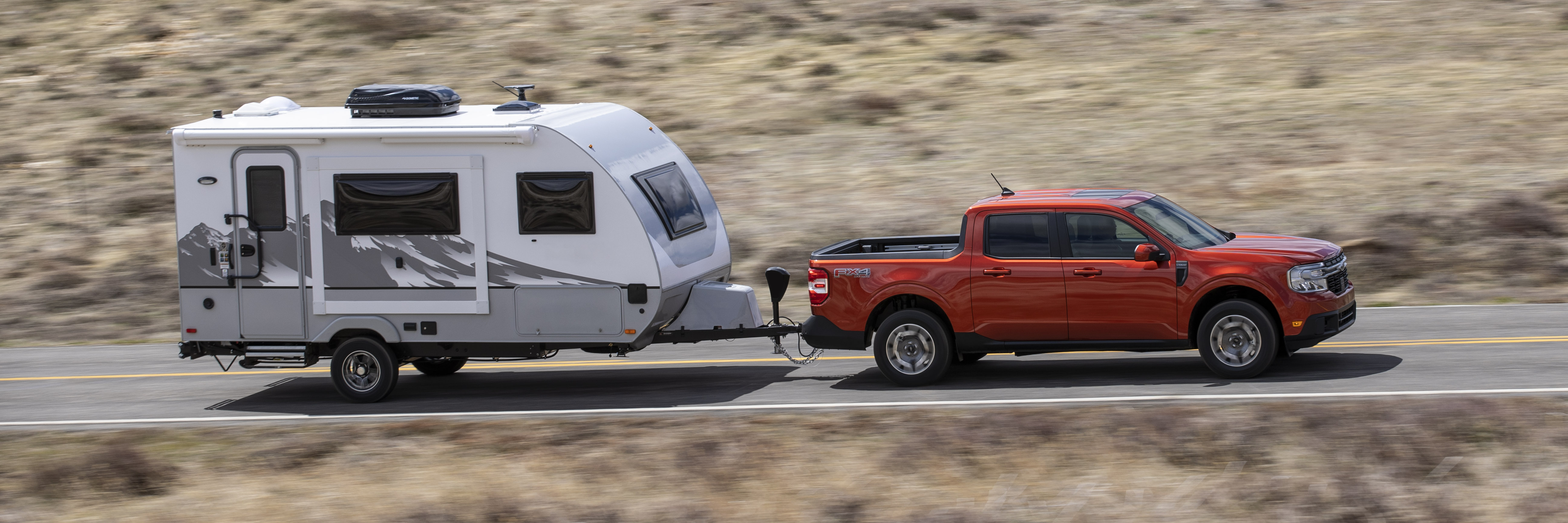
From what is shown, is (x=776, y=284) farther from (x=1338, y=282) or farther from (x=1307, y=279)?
(x=1338, y=282)

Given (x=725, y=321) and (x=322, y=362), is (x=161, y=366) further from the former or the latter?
(x=725, y=321)

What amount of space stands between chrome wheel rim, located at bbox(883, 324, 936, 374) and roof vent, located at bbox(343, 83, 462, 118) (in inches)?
182

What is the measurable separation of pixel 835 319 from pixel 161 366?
8245mm

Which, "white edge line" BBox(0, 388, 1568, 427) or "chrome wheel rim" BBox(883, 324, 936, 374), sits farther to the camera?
"chrome wheel rim" BBox(883, 324, 936, 374)

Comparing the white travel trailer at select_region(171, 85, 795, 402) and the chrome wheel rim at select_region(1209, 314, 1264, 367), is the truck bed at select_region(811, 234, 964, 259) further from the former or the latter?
the chrome wheel rim at select_region(1209, 314, 1264, 367)

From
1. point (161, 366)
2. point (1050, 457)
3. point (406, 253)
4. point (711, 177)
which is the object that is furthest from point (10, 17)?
point (1050, 457)

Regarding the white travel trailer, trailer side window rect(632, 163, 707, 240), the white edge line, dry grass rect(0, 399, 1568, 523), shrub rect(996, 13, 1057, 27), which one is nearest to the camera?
dry grass rect(0, 399, 1568, 523)

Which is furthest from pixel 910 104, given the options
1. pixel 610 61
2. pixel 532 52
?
pixel 532 52

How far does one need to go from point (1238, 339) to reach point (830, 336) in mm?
3506

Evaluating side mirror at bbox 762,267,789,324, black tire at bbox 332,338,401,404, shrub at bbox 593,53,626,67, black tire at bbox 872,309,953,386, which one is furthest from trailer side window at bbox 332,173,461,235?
shrub at bbox 593,53,626,67

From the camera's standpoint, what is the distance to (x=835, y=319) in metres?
12.3

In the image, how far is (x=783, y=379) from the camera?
13211 mm

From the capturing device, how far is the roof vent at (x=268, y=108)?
12.9 meters

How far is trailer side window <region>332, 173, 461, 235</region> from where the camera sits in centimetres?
1227
